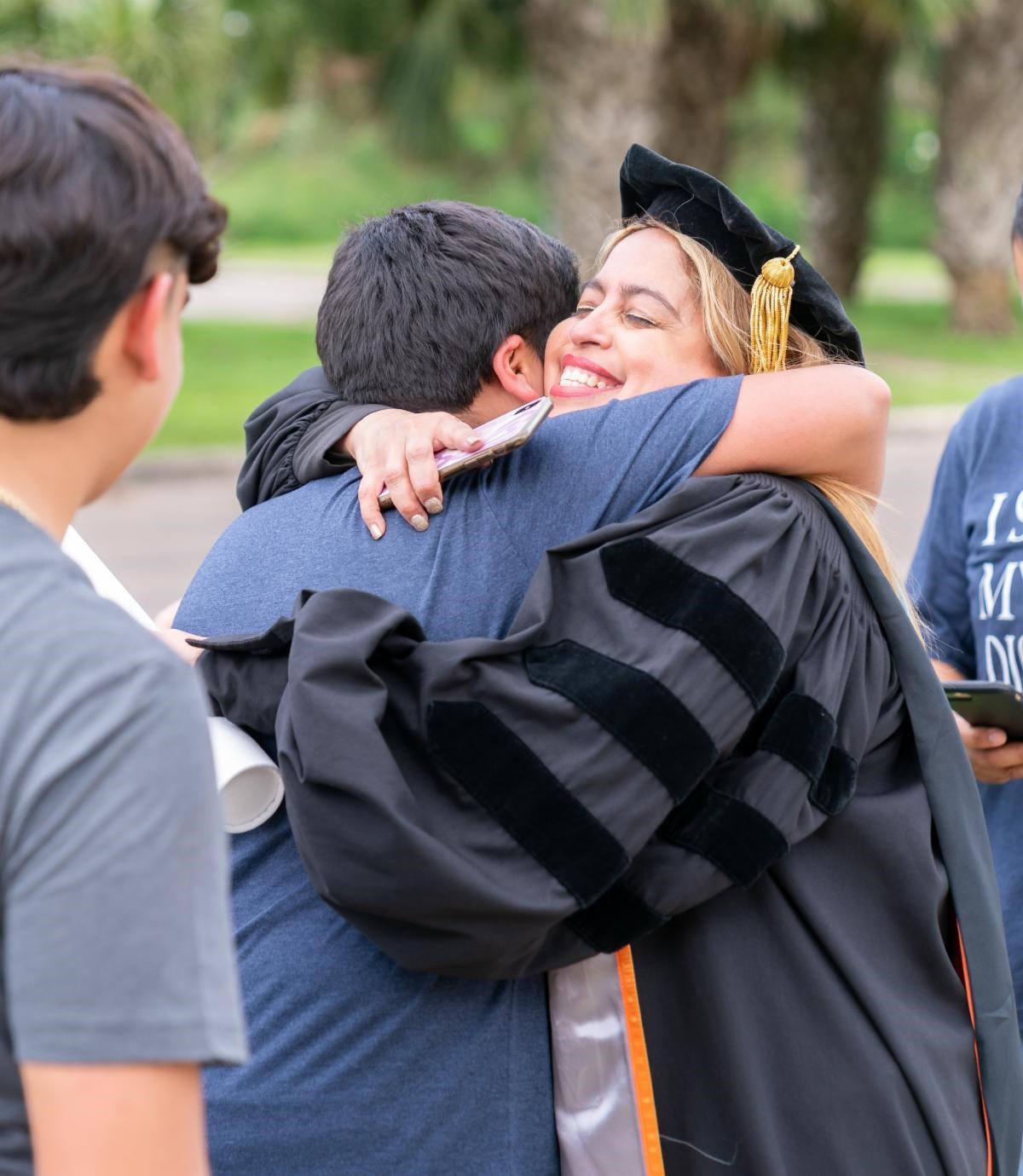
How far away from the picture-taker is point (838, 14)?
1692cm

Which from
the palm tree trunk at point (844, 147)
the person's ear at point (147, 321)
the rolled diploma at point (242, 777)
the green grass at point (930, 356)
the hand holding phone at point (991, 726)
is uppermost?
the person's ear at point (147, 321)

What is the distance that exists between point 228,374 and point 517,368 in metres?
14.7

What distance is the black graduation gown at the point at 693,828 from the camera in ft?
5.05

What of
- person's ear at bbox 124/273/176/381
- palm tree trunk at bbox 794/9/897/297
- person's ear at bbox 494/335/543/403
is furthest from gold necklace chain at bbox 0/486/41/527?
palm tree trunk at bbox 794/9/897/297

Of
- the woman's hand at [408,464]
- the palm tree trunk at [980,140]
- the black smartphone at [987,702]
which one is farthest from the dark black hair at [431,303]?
the palm tree trunk at [980,140]

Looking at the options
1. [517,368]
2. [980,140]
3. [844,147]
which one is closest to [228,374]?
[980,140]

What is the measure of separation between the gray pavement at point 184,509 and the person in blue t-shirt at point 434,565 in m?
6.07

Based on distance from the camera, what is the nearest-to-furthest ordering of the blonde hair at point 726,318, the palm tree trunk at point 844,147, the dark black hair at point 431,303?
the dark black hair at point 431,303 < the blonde hair at point 726,318 < the palm tree trunk at point 844,147

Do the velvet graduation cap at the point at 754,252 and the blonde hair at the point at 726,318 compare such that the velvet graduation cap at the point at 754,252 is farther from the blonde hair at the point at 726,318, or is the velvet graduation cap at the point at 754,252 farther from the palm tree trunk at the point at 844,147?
the palm tree trunk at the point at 844,147

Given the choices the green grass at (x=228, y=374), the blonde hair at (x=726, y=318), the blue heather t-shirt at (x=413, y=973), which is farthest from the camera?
A: the green grass at (x=228, y=374)

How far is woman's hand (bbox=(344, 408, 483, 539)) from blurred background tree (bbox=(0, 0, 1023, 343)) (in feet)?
29.5

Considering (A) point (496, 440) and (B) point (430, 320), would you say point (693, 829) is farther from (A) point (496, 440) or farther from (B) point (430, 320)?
(B) point (430, 320)

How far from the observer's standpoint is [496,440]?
1.65m

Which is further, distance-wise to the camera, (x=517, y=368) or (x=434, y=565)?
(x=517, y=368)
